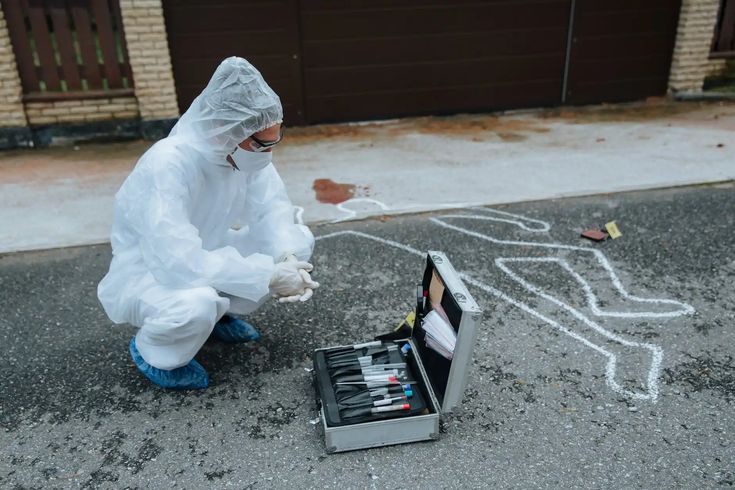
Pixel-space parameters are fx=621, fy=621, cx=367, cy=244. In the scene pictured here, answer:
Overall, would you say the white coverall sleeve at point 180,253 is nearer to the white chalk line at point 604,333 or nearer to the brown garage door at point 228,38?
the white chalk line at point 604,333

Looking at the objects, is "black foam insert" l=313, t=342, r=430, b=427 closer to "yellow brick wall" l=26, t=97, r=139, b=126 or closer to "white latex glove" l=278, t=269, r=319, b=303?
"white latex glove" l=278, t=269, r=319, b=303

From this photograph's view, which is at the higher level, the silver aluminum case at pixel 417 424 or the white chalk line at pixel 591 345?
the silver aluminum case at pixel 417 424

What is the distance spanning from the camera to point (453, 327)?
2.66 m

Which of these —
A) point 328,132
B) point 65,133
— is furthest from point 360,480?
point 65,133

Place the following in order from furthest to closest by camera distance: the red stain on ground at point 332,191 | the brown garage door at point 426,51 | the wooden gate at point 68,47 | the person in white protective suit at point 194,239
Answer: the brown garage door at point 426,51, the wooden gate at point 68,47, the red stain on ground at point 332,191, the person in white protective suit at point 194,239

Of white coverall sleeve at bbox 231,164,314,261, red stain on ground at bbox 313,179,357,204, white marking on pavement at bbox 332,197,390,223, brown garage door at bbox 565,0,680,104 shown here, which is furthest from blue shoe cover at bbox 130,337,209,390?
brown garage door at bbox 565,0,680,104

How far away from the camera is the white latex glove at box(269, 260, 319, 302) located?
9.33 ft

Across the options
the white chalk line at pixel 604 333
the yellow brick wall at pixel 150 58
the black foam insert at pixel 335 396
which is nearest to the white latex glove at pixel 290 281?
the black foam insert at pixel 335 396

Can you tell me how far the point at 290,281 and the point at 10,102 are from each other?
543 cm

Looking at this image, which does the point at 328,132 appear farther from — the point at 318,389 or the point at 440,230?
the point at 318,389

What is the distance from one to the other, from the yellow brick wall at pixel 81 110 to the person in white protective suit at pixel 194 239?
455 centimetres

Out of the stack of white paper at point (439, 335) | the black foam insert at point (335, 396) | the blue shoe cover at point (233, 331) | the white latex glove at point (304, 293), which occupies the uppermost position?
the white latex glove at point (304, 293)

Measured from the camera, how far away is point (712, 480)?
8.13 feet

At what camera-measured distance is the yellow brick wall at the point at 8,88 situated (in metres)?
6.49
